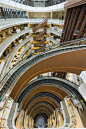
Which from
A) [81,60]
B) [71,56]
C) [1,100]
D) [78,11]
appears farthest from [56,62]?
[1,100]

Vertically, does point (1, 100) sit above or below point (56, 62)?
below

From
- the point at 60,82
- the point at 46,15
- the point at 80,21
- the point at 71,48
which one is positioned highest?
the point at 46,15

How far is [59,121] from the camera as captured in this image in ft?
26.8

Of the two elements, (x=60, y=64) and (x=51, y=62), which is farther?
(x=60, y=64)

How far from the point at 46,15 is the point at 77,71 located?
1788 centimetres

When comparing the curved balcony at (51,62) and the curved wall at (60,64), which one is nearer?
the curved balcony at (51,62)

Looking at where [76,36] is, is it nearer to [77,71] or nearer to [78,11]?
[78,11]

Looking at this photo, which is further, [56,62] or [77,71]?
[77,71]

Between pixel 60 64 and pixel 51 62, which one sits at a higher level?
pixel 51 62

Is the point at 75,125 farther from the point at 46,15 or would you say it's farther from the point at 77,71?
the point at 46,15

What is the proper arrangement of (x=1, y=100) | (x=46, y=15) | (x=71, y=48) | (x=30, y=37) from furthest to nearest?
(x=46, y=15) → (x=30, y=37) → (x=71, y=48) → (x=1, y=100)

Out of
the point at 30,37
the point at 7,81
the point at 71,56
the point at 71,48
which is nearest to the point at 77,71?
the point at 71,56

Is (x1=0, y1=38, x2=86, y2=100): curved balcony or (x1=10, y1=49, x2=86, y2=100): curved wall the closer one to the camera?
(x1=0, y1=38, x2=86, y2=100): curved balcony

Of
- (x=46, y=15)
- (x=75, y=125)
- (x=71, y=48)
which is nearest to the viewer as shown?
(x=75, y=125)
